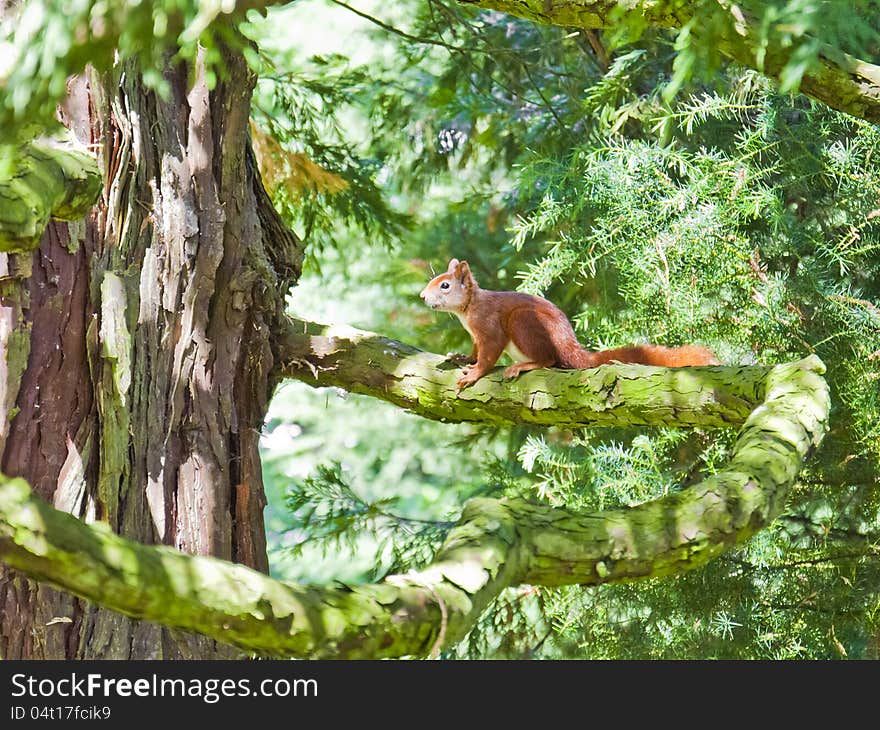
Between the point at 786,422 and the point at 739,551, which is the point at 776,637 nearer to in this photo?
the point at 739,551

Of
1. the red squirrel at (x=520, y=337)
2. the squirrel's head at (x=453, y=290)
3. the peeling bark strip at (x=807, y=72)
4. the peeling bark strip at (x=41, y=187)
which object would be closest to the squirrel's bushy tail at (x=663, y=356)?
the red squirrel at (x=520, y=337)

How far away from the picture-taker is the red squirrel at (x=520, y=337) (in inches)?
116

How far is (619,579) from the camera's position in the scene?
1.88 meters

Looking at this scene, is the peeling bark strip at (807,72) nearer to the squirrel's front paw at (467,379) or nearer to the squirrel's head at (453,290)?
the squirrel's front paw at (467,379)

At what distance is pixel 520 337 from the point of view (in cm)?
337

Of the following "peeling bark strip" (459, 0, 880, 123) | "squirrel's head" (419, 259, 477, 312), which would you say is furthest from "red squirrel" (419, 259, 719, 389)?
"peeling bark strip" (459, 0, 880, 123)

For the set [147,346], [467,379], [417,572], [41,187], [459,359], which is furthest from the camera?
[459,359]

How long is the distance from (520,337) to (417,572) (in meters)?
1.82

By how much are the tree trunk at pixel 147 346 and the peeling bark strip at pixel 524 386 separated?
180 millimetres

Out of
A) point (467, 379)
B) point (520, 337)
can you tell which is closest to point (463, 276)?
point (520, 337)

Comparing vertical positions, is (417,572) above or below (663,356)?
below

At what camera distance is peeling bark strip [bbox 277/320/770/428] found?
2541 mm

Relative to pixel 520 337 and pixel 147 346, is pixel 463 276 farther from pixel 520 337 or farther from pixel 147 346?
pixel 147 346

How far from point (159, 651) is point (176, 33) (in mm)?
1857
